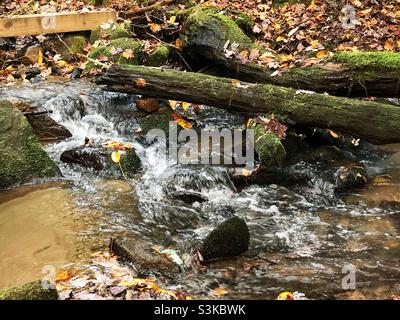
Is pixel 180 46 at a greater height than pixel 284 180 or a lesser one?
greater

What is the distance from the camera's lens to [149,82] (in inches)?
253

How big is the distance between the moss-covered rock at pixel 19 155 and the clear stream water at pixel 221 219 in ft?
0.65

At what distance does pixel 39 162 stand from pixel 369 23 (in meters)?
7.09

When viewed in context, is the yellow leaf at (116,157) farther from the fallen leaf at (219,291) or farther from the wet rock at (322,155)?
the fallen leaf at (219,291)

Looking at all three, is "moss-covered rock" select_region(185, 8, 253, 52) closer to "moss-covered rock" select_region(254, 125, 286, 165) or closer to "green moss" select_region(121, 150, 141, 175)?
"moss-covered rock" select_region(254, 125, 286, 165)

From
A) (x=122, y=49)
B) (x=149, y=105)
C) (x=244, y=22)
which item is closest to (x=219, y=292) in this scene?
(x=149, y=105)

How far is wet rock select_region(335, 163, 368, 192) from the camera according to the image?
5863mm

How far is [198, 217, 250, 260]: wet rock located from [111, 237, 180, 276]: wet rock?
367 mm

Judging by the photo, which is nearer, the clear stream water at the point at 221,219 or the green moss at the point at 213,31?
the clear stream water at the point at 221,219

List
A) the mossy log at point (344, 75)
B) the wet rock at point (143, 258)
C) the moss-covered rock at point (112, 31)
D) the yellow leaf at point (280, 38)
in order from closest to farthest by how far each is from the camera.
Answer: the wet rock at point (143, 258) → the mossy log at point (344, 75) → the yellow leaf at point (280, 38) → the moss-covered rock at point (112, 31)

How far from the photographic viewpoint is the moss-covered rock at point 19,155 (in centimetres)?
559

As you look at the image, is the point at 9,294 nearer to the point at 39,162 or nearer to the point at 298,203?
the point at 39,162

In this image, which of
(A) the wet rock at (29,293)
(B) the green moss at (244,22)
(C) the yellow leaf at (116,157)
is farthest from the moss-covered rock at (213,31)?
(A) the wet rock at (29,293)
